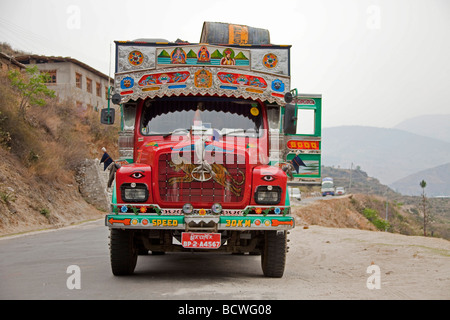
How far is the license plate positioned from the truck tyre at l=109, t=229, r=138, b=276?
94 cm

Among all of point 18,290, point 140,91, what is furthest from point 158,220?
point 140,91

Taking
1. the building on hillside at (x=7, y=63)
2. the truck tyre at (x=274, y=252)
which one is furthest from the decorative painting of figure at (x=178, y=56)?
the building on hillside at (x=7, y=63)

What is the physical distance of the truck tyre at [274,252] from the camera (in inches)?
313

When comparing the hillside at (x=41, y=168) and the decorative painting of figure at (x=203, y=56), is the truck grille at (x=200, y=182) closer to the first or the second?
the decorative painting of figure at (x=203, y=56)

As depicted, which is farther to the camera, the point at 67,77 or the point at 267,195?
the point at 67,77

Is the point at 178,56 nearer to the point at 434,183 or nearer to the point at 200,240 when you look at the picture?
the point at 200,240

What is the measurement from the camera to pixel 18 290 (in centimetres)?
684

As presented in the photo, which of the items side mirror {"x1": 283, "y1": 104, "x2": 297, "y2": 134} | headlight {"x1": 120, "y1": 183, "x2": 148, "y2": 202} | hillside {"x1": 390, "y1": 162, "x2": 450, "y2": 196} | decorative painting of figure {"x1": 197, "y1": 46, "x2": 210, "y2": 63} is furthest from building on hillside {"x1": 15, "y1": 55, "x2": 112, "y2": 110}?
hillside {"x1": 390, "y1": 162, "x2": 450, "y2": 196}

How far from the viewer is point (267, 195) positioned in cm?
765

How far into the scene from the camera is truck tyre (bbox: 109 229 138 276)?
790 cm

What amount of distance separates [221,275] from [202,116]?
2489mm

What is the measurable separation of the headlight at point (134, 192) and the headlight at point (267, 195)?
149 cm

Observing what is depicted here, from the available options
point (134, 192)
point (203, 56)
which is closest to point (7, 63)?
point (203, 56)
